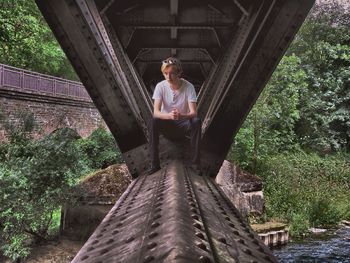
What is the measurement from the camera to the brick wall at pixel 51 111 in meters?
18.4

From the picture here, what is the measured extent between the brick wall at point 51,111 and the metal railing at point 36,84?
345 millimetres

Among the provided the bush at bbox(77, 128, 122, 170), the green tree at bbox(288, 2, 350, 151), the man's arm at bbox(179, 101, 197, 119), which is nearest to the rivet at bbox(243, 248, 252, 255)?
the man's arm at bbox(179, 101, 197, 119)

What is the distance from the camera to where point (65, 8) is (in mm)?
3477

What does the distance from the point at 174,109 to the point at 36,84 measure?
18.8 metres

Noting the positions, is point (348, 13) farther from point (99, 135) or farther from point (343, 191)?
point (99, 135)

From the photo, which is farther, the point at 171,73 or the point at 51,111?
the point at 51,111

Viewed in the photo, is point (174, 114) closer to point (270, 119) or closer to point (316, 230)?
point (316, 230)

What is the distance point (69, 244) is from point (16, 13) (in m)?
5.61

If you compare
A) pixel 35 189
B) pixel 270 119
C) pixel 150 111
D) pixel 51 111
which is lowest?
pixel 35 189

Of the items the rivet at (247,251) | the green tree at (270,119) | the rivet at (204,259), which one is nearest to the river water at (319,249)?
the green tree at (270,119)

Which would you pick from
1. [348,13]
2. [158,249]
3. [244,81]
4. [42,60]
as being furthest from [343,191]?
[42,60]

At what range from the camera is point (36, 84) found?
21.3 meters

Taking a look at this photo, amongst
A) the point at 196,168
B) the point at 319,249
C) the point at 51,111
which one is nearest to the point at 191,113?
the point at 196,168

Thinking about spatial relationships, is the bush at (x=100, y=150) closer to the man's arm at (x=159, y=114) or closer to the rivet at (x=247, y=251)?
the man's arm at (x=159, y=114)
